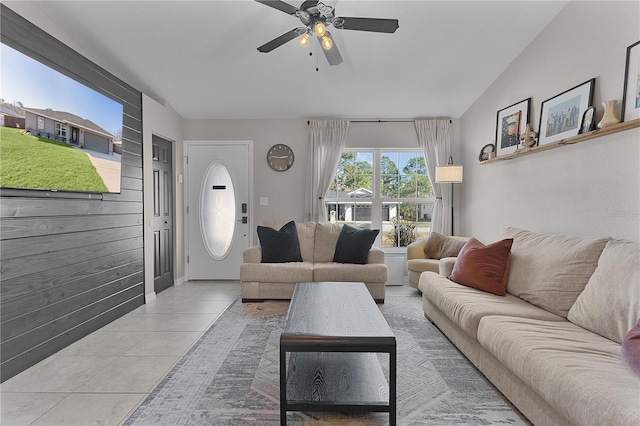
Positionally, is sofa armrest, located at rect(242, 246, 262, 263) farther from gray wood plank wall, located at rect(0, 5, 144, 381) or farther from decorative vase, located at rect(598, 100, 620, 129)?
decorative vase, located at rect(598, 100, 620, 129)

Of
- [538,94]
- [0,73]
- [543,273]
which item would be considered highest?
[538,94]

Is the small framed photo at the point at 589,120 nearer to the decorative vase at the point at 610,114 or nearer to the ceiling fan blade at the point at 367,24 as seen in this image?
the decorative vase at the point at 610,114

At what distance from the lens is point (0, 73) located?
209 cm

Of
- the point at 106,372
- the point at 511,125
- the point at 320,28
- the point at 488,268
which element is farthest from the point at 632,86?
the point at 106,372

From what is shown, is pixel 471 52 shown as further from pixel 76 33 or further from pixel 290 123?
pixel 76 33

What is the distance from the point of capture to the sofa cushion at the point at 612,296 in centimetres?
173

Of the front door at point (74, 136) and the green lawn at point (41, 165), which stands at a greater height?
the front door at point (74, 136)

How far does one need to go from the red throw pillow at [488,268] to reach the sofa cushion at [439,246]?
1.37 meters

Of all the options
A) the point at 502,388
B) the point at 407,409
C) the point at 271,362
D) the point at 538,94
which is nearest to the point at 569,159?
the point at 538,94

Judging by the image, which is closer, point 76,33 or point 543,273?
point 543,273

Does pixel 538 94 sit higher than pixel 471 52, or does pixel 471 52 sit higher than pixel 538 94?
pixel 471 52

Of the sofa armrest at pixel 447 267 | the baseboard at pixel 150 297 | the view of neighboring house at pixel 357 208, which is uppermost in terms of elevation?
the view of neighboring house at pixel 357 208

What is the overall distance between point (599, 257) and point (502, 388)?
103cm

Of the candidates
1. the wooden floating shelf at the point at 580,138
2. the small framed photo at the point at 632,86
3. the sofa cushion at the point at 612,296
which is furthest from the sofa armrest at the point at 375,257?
the small framed photo at the point at 632,86
